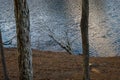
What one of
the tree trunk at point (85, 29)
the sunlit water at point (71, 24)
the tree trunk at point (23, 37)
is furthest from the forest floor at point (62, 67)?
the sunlit water at point (71, 24)

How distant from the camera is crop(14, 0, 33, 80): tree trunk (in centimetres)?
873

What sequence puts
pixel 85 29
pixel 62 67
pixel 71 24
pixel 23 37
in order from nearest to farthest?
pixel 23 37 < pixel 85 29 < pixel 62 67 < pixel 71 24

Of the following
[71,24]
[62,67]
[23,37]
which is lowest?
[62,67]

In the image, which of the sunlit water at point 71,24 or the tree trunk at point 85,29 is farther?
the sunlit water at point 71,24

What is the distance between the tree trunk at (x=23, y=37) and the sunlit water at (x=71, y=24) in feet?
35.1

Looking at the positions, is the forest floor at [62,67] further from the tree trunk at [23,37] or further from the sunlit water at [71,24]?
the sunlit water at [71,24]

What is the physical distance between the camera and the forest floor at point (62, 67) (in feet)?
40.4

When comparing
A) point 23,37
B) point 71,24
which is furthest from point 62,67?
point 71,24

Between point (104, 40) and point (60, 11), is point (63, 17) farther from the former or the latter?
point (104, 40)

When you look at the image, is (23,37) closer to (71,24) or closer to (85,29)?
(85,29)

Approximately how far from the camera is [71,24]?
26750mm

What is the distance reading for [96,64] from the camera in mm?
14688

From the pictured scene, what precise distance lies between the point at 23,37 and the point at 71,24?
59.1 feet

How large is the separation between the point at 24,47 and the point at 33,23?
1939cm
